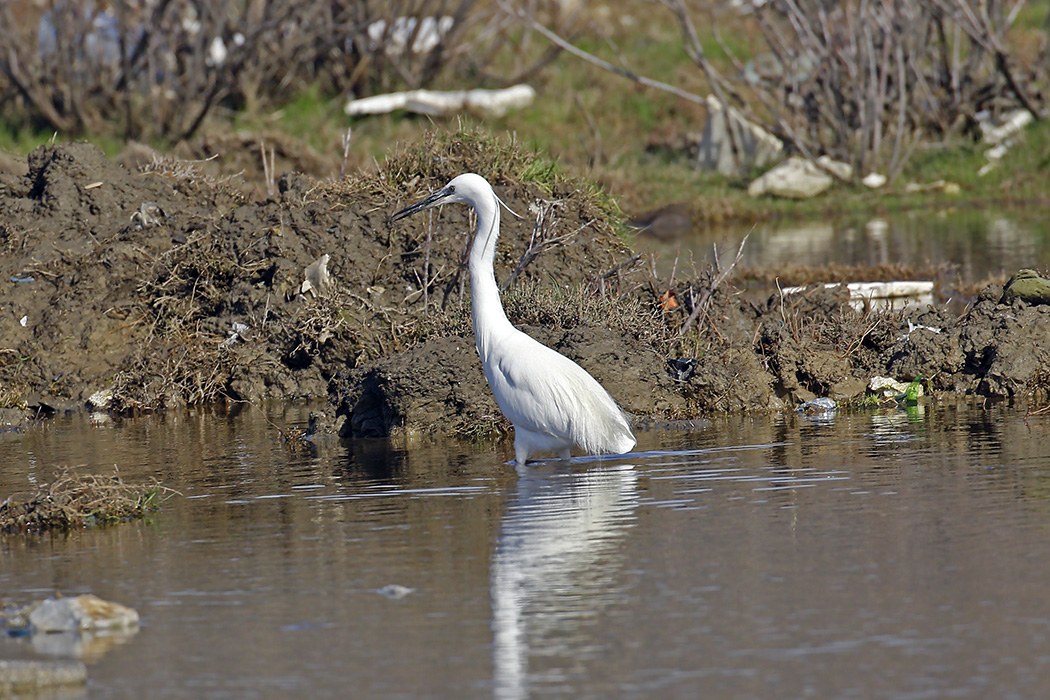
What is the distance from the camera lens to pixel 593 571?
6273 millimetres

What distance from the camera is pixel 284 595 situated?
6156 mm

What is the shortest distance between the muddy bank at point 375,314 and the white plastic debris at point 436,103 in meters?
15.1

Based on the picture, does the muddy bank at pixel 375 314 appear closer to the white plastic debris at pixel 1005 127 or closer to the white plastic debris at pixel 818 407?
the white plastic debris at pixel 818 407

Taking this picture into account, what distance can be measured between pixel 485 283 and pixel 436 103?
20.9 meters

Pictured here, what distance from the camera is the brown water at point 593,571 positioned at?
502 cm

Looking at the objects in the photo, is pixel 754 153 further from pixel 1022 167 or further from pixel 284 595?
pixel 284 595

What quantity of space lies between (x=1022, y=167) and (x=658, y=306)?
56.4ft

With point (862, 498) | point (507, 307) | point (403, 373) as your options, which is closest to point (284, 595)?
point (862, 498)

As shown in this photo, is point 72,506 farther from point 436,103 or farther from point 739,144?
point 436,103

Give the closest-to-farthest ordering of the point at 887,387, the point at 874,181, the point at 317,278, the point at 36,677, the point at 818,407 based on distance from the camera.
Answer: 1. the point at 36,677
2. the point at 818,407
3. the point at 887,387
4. the point at 317,278
5. the point at 874,181

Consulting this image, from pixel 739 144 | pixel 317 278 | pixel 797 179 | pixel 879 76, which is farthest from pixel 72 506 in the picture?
pixel 879 76

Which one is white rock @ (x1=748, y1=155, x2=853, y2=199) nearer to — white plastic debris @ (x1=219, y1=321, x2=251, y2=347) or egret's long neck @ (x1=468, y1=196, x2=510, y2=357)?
white plastic debris @ (x1=219, y1=321, x2=251, y2=347)

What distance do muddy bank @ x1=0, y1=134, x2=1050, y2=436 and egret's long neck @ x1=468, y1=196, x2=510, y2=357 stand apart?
0.89 m

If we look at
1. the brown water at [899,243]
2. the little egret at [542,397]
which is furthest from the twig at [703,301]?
the brown water at [899,243]
